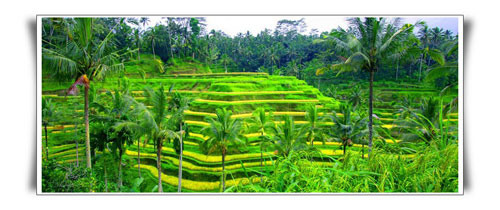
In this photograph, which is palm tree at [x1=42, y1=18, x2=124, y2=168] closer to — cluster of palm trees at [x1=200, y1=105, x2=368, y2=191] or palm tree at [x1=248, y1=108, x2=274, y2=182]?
cluster of palm trees at [x1=200, y1=105, x2=368, y2=191]

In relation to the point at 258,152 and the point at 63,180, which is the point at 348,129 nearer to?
the point at 258,152

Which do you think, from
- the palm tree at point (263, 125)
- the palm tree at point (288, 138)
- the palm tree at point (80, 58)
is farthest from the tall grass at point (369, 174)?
the palm tree at point (263, 125)

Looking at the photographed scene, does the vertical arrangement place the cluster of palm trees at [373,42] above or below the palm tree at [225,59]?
below

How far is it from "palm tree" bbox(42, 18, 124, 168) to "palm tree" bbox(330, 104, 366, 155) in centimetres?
612

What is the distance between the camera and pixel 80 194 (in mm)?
3189

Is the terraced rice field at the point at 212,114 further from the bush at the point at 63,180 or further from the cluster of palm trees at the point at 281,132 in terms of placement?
the bush at the point at 63,180

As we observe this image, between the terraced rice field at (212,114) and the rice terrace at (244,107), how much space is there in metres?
0.05

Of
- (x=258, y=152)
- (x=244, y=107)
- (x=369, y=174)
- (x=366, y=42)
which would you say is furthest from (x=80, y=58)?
(x=244, y=107)

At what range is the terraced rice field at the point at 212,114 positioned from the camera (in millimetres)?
6633

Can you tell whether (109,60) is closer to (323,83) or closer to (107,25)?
(107,25)

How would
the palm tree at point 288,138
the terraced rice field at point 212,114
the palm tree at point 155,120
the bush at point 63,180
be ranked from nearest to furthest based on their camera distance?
the bush at point 63,180
the palm tree at point 155,120
the terraced rice field at point 212,114
the palm tree at point 288,138

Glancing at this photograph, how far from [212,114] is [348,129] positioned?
5319 mm

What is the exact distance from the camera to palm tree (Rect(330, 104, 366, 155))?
8.06 meters

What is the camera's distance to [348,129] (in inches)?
325
